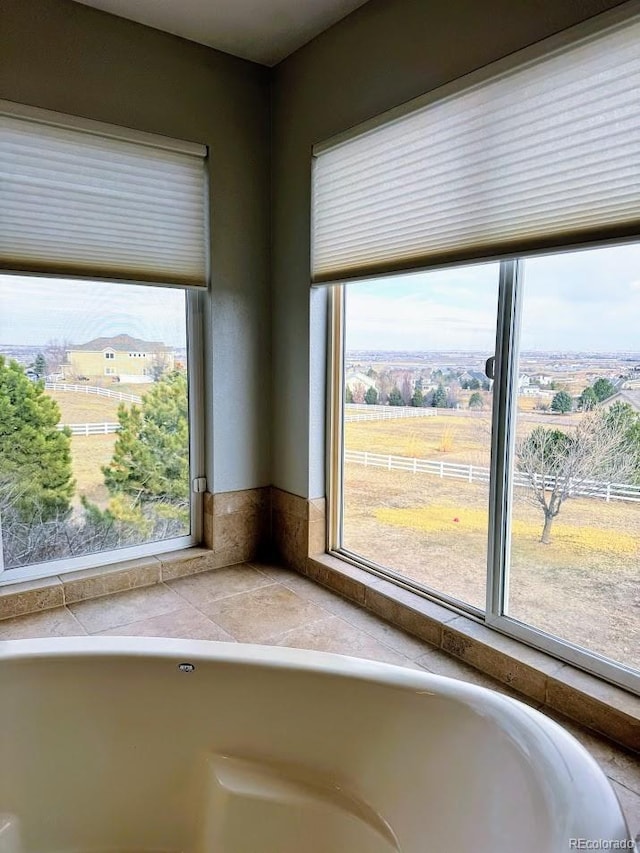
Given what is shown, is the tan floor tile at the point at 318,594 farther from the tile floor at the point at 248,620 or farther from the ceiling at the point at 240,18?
the ceiling at the point at 240,18

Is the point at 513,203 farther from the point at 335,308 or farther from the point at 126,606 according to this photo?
the point at 126,606

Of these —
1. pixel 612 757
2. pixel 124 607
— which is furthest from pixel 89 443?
pixel 612 757

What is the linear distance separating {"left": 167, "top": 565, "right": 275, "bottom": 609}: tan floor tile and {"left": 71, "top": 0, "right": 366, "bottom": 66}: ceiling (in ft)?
7.76

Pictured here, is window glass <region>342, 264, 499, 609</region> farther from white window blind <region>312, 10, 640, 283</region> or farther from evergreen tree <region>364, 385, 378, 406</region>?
white window blind <region>312, 10, 640, 283</region>

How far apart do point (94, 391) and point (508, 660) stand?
1.91 meters

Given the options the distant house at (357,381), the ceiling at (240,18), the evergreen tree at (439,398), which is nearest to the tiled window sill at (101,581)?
the distant house at (357,381)

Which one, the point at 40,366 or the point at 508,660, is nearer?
the point at 508,660

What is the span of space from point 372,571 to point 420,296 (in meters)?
1.19

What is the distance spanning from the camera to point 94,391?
2.45 m

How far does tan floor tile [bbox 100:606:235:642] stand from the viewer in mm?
2129

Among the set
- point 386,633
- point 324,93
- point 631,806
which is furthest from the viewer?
point 324,93

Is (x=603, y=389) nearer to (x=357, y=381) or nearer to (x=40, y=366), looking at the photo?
(x=357, y=381)

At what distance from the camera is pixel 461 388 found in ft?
6.68

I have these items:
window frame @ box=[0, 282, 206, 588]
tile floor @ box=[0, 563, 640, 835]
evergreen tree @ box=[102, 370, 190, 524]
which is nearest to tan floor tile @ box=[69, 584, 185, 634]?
tile floor @ box=[0, 563, 640, 835]
